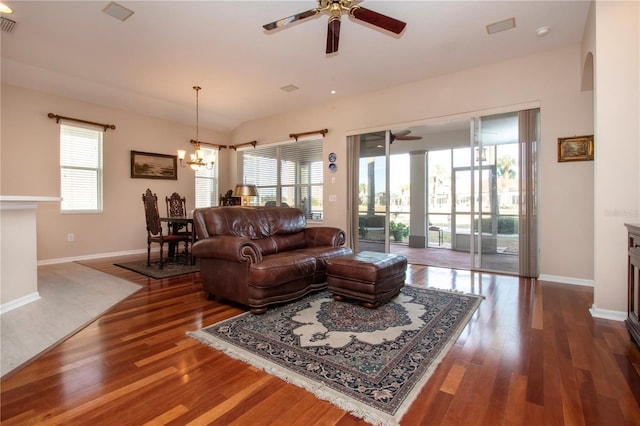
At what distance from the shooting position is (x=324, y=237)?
3951 millimetres

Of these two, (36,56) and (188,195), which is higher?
(36,56)

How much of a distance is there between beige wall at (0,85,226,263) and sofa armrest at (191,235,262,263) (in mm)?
3744

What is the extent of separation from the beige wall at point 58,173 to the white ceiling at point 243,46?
1.02 ft

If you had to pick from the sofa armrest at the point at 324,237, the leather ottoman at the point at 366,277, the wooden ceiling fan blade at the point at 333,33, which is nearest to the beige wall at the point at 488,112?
the leather ottoman at the point at 366,277

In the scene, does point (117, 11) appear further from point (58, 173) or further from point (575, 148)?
point (575, 148)

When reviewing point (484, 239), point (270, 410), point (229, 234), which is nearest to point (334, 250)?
point (229, 234)

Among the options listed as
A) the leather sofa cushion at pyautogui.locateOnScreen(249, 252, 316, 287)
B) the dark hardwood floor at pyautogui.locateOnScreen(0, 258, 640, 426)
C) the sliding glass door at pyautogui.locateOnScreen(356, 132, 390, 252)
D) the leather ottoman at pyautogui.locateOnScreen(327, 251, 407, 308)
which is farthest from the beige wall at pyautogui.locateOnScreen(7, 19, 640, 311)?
the leather sofa cushion at pyautogui.locateOnScreen(249, 252, 316, 287)

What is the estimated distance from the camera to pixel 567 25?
136 inches

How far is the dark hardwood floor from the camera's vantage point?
1437mm

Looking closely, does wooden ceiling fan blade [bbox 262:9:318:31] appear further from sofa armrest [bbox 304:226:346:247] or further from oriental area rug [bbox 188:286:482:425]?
A: oriental area rug [bbox 188:286:482:425]

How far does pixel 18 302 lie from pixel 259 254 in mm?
2373

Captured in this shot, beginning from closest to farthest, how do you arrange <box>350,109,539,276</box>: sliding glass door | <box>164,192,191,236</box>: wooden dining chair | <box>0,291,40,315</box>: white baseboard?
<box>0,291,40,315</box>: white baseboard → <box>350,109,539,276</box>: sliding glass door → <box>164,192,191,236</box>: wooden dining chair

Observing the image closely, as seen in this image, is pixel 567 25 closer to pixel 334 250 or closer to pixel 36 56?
pixel 334 250

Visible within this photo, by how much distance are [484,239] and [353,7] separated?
3627 mm
